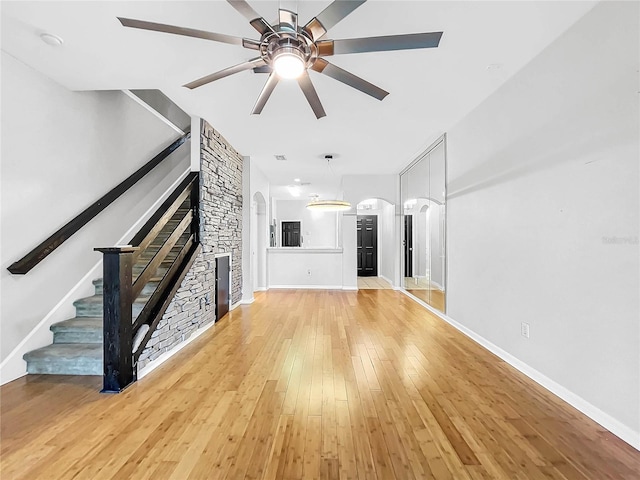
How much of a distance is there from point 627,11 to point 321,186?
739cm

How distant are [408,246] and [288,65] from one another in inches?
222

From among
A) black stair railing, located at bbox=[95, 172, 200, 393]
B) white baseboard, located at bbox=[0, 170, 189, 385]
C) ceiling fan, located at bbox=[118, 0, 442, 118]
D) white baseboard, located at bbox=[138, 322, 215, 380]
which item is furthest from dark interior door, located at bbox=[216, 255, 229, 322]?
ceiling fan, located at bbox=[118, 0, 442, 118]

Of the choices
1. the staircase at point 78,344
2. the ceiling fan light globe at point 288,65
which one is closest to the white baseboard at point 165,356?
the staircase at point 78,344

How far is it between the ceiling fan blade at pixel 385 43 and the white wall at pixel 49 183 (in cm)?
284

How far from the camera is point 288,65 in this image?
1868 mm

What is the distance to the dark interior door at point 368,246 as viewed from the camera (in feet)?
34.2

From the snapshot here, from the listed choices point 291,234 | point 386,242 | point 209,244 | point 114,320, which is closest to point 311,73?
point 209,244

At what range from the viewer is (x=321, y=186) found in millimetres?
8992

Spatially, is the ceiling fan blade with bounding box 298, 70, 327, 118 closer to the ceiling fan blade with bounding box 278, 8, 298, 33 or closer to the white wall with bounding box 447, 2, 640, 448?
the ceiling fan blade with bounding box 278, 8, 298, 33

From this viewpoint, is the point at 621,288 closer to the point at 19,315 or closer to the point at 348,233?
the point at 19,315

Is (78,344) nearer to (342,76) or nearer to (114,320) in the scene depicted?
(114,320)

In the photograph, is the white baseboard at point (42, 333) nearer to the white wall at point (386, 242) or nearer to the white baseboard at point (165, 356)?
the white baseboard at point (165, 356)

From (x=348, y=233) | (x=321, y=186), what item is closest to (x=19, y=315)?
(x=348, y=233)

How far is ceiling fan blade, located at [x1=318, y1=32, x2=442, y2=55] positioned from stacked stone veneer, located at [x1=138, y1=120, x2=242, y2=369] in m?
2.83
